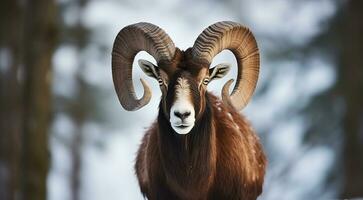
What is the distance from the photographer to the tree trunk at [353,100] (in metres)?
17.3

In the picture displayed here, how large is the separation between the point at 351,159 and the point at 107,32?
1229 cm

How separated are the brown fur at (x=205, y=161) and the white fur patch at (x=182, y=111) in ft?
2.00

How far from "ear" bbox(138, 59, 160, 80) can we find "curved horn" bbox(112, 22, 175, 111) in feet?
0.32

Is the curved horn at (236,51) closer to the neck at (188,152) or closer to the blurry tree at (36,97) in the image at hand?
the neck at (188,152)

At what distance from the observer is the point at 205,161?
7.23m

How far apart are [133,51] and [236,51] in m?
0.98

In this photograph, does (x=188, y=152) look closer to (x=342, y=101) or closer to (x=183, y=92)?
(x=183, y=92)

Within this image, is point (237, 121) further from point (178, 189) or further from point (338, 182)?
point (338, 182)

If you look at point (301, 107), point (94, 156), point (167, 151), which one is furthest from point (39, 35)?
point (94, 156)

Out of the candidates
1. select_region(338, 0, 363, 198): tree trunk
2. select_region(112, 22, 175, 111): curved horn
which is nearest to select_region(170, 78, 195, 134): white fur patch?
select_region(112, 22, 175, 111): curved horn

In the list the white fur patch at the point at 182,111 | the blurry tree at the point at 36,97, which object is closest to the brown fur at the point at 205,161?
the white fur patch at the point at 182,111

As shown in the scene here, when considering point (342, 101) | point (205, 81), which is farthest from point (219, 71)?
point (342, 101)

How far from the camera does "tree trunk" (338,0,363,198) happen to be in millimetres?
17328

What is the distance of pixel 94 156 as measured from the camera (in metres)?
32.3
